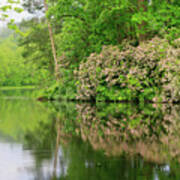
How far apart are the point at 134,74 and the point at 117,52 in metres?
2.18

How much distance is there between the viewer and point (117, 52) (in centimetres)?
2133

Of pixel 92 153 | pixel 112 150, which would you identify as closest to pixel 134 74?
pixel 112 150

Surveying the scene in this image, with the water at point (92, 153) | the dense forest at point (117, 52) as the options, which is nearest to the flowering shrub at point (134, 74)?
the dense forest at point (117, 52)

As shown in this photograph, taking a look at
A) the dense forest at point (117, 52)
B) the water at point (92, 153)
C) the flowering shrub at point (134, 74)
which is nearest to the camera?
the water at point (92, 153)

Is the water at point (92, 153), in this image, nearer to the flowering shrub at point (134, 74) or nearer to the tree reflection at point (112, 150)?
the tree reflection at point (112, 150)

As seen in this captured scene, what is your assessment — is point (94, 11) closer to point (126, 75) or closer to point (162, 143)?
point (126, 75)

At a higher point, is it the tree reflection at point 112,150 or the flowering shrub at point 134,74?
the flowering shrub at point 134,74

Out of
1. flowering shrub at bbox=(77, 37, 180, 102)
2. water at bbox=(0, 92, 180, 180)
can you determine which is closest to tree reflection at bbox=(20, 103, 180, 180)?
water at bbox=(0, 92, 180, 180)

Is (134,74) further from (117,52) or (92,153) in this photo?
(92,153)

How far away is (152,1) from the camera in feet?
77.5

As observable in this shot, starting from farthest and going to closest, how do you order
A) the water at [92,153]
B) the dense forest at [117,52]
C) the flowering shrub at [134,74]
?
the dense forest at [117,52] < the flowering shrub at [134,74] < the water at [92,153]

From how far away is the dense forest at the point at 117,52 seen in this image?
1961cm

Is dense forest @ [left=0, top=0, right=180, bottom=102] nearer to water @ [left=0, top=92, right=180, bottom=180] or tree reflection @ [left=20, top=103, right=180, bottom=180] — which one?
tree reflection @ [left=20, top=103, right=180, bottom=180]

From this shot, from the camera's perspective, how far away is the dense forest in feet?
64.3
